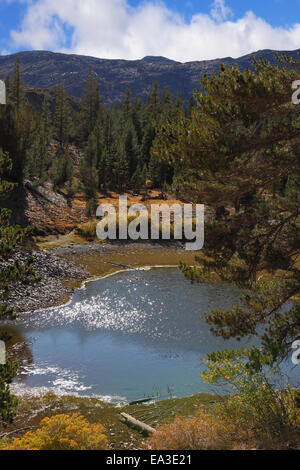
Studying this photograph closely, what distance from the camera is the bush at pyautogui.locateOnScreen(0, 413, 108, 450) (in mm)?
8539

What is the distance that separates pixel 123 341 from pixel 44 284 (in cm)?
958

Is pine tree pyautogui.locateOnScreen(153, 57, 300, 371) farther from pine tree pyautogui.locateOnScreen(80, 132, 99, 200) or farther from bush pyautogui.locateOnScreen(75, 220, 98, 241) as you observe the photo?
pine tree pyautogui.locateOnScreen(80, 132, 99, 200)

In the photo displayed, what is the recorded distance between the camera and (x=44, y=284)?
2592cm

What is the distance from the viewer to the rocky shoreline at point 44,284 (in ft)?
75.7

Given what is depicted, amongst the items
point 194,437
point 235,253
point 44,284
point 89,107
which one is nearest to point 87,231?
point 44,284

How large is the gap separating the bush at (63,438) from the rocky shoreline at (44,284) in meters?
13.5

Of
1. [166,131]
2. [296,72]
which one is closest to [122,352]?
[166,131]

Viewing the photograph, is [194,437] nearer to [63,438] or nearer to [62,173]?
[63,438]

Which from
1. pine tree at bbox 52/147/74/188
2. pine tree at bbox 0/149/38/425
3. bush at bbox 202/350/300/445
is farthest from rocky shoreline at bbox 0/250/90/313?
pine tree at bbox 52/147/74/188

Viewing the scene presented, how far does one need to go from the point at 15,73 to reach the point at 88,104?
20.5m

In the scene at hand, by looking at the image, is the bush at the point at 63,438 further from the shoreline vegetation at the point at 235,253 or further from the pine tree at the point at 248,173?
the pine tree at the point at 248,173
